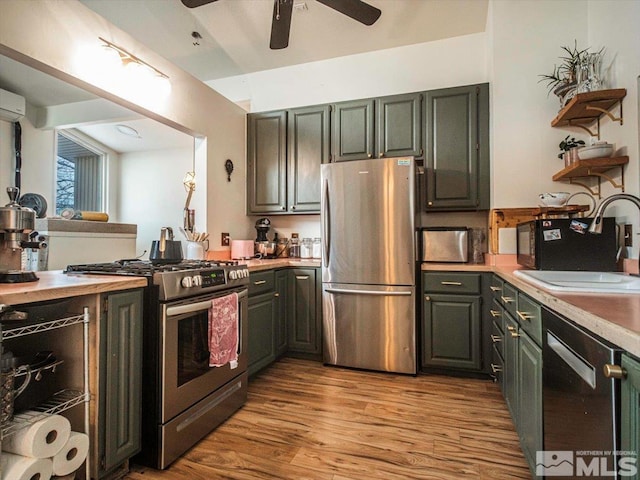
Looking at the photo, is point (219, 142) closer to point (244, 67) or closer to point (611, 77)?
point (244, 67)

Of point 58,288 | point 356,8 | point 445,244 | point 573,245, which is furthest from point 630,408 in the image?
point 356,8

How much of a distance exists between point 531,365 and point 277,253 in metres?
2.58

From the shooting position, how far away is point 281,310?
2898 millimetres

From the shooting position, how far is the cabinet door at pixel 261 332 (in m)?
2.44

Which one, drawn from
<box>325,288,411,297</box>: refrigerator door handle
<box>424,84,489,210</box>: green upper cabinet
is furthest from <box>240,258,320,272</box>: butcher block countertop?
<box>424,84,489,210</box>: green upper cabinet

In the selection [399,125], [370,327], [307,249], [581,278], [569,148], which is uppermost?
[399,125]

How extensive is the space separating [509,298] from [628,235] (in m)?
0.76

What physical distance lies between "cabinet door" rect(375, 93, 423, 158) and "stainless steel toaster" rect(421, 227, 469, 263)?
71 centimetres

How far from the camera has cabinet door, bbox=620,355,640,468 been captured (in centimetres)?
65

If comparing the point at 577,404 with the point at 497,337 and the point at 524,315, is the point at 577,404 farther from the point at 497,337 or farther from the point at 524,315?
the point at 497,337

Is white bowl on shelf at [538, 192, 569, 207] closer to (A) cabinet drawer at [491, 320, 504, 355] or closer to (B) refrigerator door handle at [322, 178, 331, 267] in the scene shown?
(A) cabinet drawer at [491, 320, 504, 355]

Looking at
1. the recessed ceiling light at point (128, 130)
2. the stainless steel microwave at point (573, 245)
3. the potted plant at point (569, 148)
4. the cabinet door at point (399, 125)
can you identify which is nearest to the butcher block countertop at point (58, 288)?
the stainless steel microwave at point (573, 245)

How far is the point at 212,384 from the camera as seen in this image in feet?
6.01

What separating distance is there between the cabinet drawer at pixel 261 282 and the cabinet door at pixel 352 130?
1.29 m
